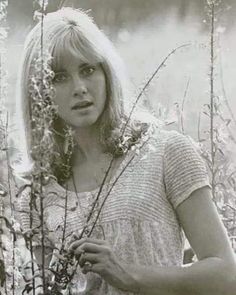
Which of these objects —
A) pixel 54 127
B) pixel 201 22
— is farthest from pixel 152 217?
pixel 201 22

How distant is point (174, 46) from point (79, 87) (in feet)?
0.81

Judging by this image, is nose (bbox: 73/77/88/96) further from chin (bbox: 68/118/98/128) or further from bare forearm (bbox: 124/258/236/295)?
bare forearm (bbox: 124/258/236/295)

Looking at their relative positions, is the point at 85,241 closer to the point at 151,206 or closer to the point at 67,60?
the point at 151,206

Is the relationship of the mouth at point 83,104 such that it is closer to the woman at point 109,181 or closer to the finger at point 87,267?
the woman at point 109,181

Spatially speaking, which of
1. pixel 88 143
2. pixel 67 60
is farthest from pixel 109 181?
pixel 67 60

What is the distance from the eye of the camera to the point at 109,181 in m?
0.84

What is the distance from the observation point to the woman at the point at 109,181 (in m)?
0.76

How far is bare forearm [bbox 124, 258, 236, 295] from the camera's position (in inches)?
29.6

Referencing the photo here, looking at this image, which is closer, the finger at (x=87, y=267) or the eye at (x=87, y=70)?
the finger at (x=87, y=267)

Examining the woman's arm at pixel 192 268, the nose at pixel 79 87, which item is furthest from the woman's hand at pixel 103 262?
the nose at pixel 79 87

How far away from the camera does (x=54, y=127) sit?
92 cm

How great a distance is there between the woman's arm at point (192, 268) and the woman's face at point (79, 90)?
19cm

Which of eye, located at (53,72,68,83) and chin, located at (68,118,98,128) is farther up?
eye, located at (53,72,68,83)

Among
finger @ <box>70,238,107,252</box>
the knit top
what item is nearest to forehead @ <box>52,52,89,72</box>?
the knit top
